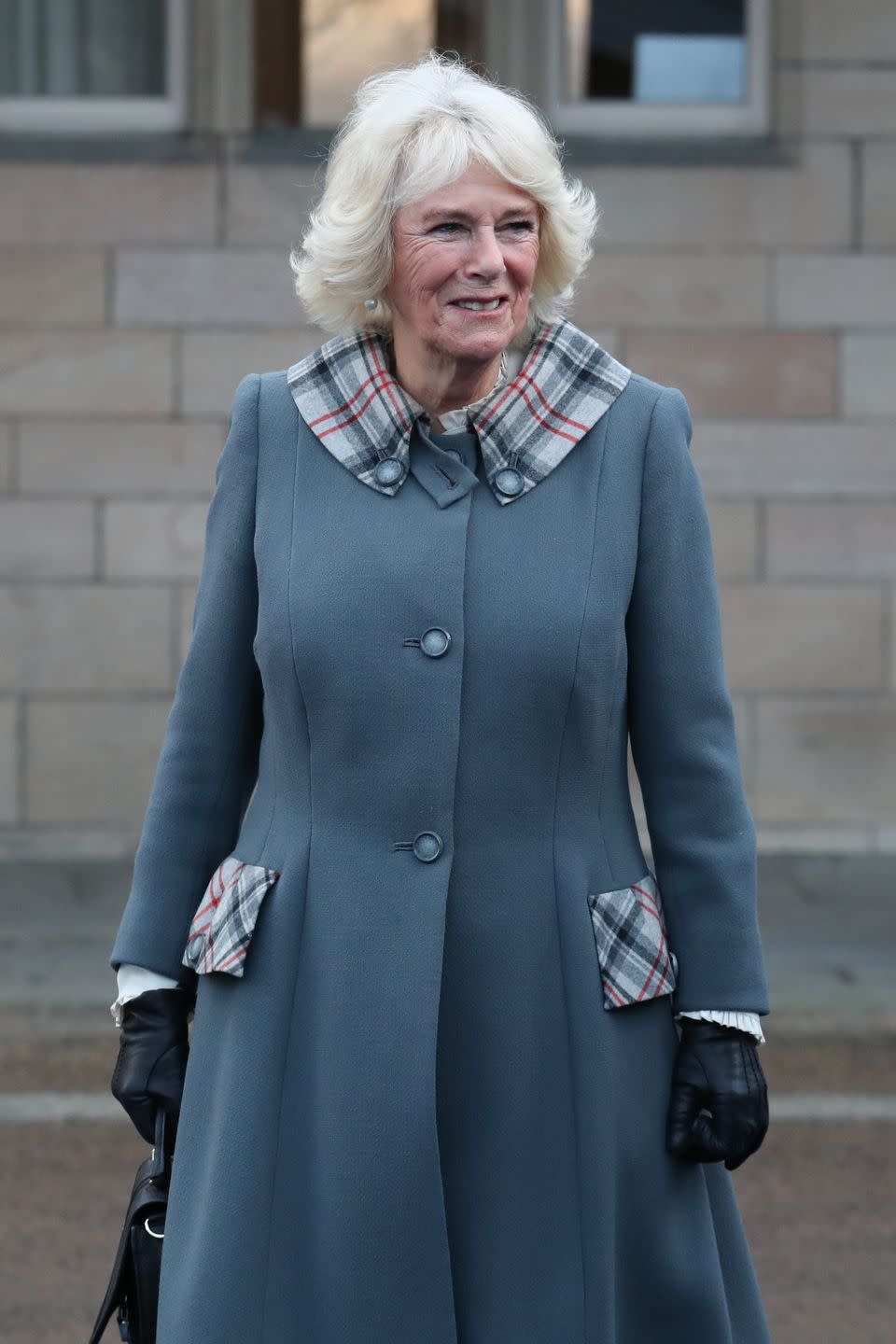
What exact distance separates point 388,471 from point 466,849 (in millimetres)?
438

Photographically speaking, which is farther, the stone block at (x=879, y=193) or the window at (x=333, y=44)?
the window at (x=333, y=44)

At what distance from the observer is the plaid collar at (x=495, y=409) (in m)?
2.44

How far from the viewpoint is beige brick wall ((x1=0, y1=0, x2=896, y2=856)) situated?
27.8 ft

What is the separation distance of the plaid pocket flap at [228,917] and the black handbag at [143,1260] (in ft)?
0.73

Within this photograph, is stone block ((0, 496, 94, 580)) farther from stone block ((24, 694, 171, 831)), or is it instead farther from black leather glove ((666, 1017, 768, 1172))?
black leather glove ((666, 1017, 768, 1172))

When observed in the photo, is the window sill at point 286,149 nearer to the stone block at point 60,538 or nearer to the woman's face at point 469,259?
the stone block at point 60,538

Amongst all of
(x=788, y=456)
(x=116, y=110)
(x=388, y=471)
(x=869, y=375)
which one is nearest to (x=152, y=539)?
(x=116, y=110)

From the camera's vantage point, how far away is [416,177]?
7.88 feet

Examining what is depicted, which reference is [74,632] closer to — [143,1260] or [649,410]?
[143,1260]

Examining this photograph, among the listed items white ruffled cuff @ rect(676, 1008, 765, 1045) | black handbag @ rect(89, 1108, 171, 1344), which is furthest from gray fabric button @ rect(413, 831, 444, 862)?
black handbag @ rect(89, 1108, 171, 1344)

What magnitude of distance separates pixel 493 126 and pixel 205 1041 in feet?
3.58

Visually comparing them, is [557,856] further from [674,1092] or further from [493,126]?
[493,126]

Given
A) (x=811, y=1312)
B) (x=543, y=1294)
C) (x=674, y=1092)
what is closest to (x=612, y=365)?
(x=674, y=1092)

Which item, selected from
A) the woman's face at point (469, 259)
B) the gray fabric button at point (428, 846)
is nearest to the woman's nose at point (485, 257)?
the woman's face at point (469, 259)
